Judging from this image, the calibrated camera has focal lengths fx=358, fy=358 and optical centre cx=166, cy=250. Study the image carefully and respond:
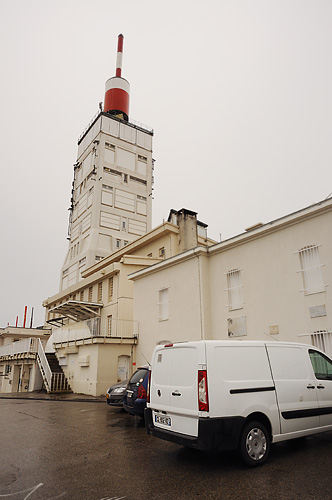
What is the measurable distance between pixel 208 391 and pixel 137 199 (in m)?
46.6

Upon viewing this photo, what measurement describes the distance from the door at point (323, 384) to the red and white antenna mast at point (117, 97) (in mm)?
61692

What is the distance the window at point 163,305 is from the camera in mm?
18067

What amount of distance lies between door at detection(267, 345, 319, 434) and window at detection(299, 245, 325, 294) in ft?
19.8

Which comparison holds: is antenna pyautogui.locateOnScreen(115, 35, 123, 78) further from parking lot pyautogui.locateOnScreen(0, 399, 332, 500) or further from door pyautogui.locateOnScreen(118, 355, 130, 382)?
parking lot pyautogui.locateOnScreen(0, 399, 332, 500)

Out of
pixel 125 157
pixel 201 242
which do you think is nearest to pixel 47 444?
pixel 201 242

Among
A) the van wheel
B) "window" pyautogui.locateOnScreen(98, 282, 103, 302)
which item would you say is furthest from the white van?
"window" pyautogui.locateOnScreen(98, 282, 103, 302)

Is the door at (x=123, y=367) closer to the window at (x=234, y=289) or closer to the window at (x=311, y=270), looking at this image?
the window at (x=234, y=289)

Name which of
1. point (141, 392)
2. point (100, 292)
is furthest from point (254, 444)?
point (100, 292)

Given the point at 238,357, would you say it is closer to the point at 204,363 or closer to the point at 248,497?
the point at 204,363

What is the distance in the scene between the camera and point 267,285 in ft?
44.5

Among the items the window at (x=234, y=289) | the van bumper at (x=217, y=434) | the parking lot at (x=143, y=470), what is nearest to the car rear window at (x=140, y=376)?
the parking lot at (x=143, y=470)

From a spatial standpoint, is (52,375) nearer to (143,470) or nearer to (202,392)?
(143,470)

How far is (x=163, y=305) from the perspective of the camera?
1839 centimetres

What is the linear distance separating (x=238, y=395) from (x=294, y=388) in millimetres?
1353
